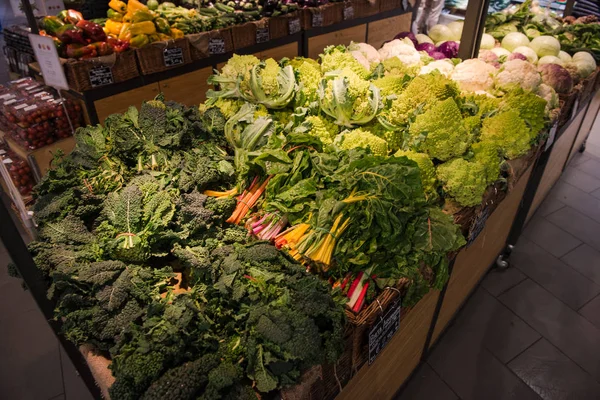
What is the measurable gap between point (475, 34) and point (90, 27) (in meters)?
3.27

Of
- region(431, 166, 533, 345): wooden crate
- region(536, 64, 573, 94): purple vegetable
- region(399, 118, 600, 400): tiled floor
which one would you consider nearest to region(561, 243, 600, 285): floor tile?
region(399, 118, 600, 400): tiled floor

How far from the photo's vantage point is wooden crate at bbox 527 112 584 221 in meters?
3.81

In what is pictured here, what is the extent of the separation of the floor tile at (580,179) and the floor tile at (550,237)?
3.09 ft

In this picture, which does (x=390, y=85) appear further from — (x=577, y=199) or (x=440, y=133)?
(x=577, y=199)

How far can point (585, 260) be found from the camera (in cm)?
360

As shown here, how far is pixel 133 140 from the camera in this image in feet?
6.70

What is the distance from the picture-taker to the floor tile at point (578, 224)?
3.83 m

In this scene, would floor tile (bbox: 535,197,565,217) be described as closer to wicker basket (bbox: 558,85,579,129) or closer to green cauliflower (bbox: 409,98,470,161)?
wicker basket (bbox: 558,85,579,129)

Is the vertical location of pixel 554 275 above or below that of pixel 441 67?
below

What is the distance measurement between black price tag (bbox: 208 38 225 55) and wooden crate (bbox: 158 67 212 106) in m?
0.19

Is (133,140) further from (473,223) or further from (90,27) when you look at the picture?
(90,27)

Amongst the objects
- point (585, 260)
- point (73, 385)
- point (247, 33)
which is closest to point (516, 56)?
point (585, 260)

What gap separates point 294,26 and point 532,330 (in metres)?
4.03

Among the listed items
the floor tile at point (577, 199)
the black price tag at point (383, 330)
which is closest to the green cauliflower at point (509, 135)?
the black price tag at point (383, 330)
